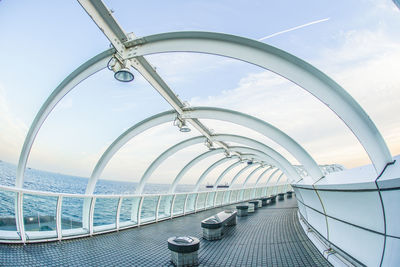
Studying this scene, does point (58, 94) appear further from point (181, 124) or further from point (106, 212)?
point (106, 212)

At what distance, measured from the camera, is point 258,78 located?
6477 millimetres

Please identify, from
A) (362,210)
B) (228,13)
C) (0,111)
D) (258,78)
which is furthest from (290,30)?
(0,111)

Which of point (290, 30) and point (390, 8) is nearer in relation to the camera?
point (390, 8)

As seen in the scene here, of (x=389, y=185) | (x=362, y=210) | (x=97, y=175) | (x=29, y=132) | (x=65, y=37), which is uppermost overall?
(x=65, y=37)

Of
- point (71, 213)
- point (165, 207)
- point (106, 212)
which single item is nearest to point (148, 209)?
point (165, 207)

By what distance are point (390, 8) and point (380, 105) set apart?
5.20ft

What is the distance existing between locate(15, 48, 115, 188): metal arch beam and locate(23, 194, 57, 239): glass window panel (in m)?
3.30

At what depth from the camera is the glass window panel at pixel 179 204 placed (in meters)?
11.8

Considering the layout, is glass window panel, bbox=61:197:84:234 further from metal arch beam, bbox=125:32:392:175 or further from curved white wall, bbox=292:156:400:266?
curved white wall, bbox=292:156:400:266

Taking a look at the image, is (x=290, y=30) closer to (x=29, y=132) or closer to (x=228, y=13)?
(x=228, y=13)

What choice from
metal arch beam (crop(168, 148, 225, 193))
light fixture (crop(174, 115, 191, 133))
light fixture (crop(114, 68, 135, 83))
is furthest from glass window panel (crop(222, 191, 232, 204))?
light fixture (crop(114, 68, 135, 83))

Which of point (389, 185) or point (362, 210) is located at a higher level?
point (389, 185)

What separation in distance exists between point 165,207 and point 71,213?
17.9 ft

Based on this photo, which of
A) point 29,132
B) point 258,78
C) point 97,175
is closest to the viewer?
point 258,78
